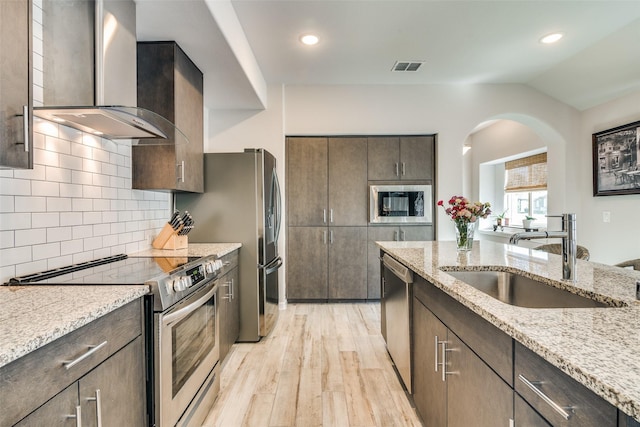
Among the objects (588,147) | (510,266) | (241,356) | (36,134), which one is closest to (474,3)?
(510,266)

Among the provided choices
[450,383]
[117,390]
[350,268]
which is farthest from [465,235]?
[117,390]

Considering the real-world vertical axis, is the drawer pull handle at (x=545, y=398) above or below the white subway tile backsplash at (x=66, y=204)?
below

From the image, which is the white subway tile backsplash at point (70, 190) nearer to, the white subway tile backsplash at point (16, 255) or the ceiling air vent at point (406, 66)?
the white subway tile backsplash at point (16, 255)

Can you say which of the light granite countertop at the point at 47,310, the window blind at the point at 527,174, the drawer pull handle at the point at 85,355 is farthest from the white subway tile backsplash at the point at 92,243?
the window blind at the point at 527,174

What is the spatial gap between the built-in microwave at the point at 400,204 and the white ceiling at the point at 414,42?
135 centimetres

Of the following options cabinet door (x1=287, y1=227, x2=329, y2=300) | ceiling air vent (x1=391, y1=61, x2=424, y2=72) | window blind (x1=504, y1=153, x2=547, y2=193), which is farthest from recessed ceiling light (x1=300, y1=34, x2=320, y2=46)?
window blind (x1=504, y1=153, x2=547, y2=193)

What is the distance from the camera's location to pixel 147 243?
8.54 feet

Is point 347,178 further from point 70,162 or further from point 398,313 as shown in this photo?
point 70,162

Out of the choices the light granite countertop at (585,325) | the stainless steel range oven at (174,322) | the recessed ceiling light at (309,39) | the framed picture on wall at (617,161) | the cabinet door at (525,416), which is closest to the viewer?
the light granite countertop at (585,325)

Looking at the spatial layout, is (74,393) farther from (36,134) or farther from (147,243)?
(147,243)

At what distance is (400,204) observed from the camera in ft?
13.6

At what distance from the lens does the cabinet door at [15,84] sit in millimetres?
1074

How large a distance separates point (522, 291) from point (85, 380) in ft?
6.06

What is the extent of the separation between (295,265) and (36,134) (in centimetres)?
299
